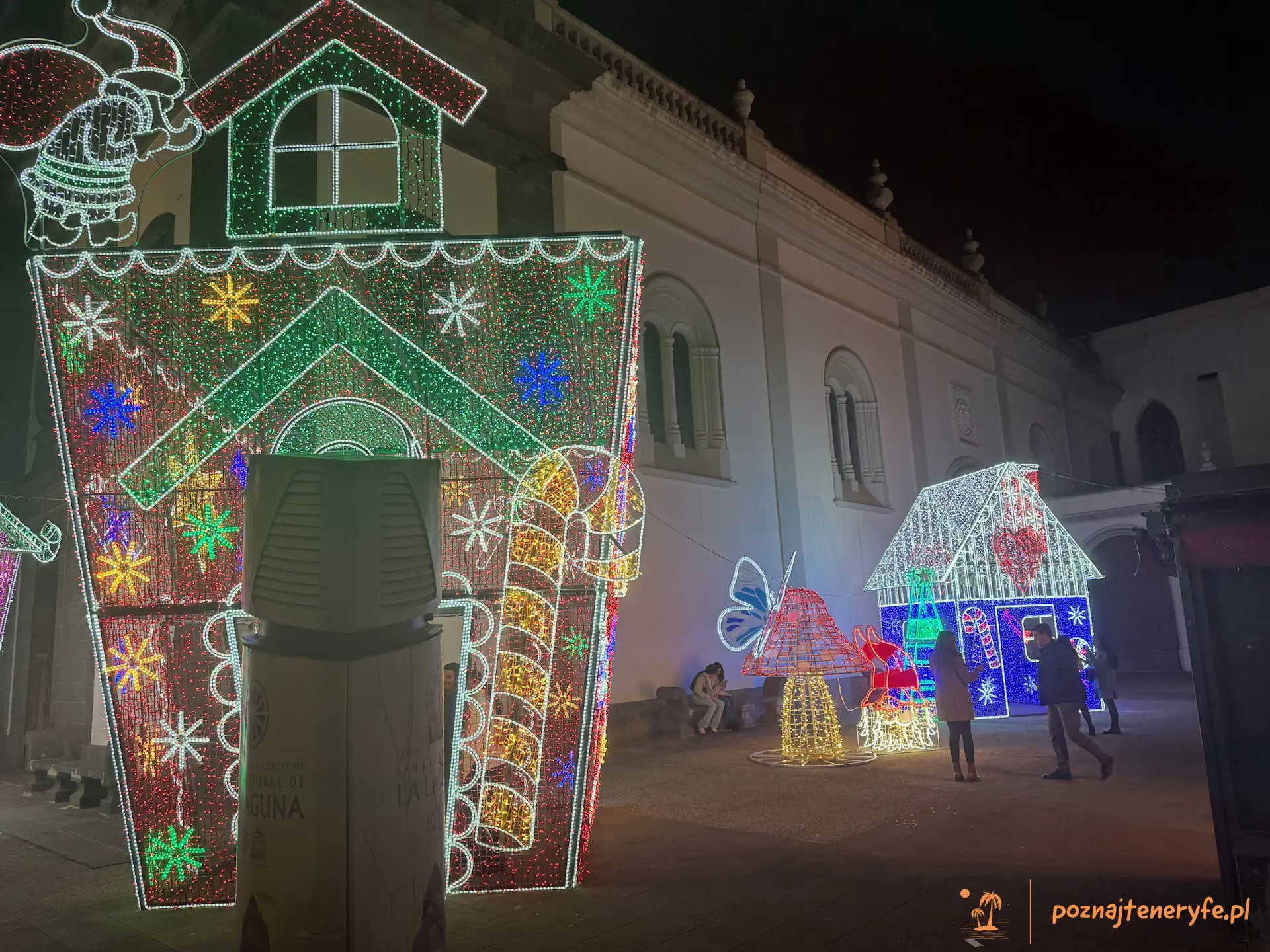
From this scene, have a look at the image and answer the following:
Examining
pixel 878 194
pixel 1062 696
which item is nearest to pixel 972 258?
pixel 878 194

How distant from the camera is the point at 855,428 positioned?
60.2 feet

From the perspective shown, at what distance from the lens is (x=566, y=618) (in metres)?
5.10

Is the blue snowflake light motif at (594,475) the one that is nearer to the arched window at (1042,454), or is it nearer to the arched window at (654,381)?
the arched window at (654,381)

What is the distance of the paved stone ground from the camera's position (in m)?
4.21

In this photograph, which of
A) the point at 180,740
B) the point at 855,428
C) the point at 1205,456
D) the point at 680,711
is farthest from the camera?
the point at 1205,456

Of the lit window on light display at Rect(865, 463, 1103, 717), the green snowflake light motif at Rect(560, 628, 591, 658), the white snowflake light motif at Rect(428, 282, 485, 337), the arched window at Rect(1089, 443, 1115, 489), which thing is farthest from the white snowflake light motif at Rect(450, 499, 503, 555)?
the arched window at Rect(1089, 443, 1115, 489)

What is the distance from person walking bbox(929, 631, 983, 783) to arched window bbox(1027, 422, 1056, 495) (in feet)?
61.4

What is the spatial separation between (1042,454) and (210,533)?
82.5 ft

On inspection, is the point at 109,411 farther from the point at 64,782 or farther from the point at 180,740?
the point at 64,782

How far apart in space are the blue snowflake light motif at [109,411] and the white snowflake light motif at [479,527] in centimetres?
188

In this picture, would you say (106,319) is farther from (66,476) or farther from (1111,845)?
(1111,845)

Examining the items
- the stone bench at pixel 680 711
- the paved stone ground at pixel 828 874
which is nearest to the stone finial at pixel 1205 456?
the stone bench at pixel 680 711

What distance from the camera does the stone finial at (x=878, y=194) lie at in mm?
20266

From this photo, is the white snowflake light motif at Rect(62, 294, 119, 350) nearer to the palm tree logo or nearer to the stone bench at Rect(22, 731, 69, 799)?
the palm tree logo
